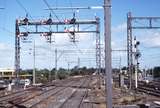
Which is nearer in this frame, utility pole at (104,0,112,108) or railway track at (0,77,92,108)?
utility pole at (104,0,112,108)

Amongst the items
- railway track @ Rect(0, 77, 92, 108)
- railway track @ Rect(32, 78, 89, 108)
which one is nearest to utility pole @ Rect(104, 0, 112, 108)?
railway track @ Rect(0, 77, 92, 108)

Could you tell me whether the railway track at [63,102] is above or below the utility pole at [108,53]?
below

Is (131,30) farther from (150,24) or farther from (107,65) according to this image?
(107,65)

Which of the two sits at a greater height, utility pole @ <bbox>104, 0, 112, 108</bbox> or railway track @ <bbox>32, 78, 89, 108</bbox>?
utility pole @ <bbox>104, 0, 112, 108</bbox>

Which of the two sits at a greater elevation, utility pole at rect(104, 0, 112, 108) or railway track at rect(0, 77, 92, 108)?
utility pole at rect(104, 0, 112, 108)

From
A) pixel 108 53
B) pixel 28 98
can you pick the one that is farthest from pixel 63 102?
pixel 108 53

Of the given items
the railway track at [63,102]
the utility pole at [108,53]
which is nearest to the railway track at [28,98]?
the railway track at [63,102]

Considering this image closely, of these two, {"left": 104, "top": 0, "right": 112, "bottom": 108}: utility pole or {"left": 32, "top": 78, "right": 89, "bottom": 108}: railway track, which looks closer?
{"left": 104, "top": 0, "right": 112, "bottom": 108}: utility pole

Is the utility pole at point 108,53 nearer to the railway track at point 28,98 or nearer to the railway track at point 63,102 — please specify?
the railway track at point 28,98

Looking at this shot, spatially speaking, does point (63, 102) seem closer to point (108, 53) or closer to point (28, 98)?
point (28, 98)

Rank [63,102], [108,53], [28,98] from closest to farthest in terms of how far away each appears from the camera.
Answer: [108,53] < [63,102] < [28,98]

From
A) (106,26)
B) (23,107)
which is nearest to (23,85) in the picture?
(23,107)

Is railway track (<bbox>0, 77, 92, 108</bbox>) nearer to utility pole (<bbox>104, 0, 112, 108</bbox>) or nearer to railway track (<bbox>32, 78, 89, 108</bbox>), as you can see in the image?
railway track (<bbox>32, 78, 89, 108</bbox>)

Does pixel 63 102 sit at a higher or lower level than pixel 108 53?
lower
